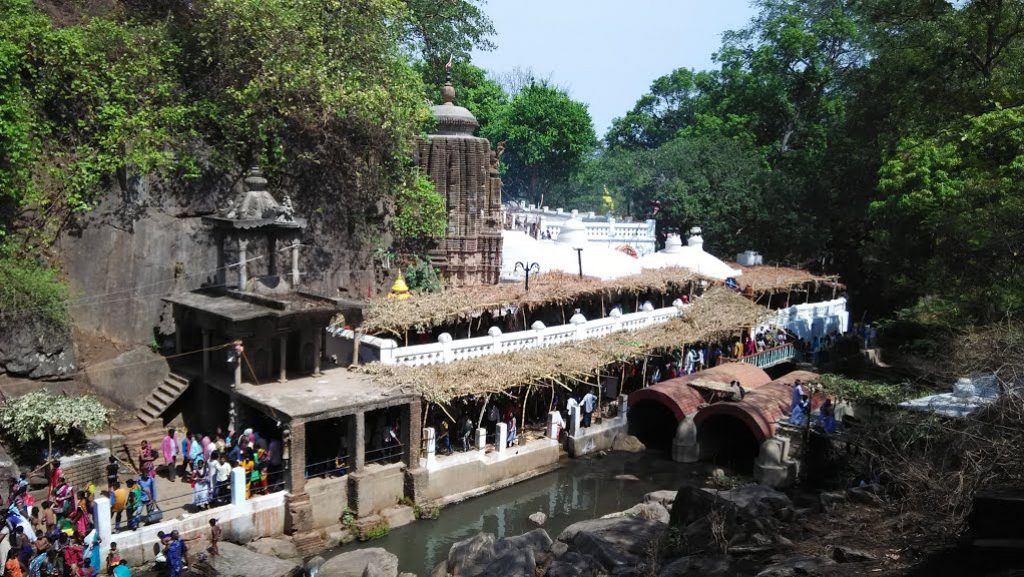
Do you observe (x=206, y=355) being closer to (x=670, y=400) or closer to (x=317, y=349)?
(x=317, y=349)

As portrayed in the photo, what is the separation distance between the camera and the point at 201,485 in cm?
1505

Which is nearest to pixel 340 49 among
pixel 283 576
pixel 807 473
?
pixel 283 576

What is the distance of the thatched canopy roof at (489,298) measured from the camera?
19797 mm

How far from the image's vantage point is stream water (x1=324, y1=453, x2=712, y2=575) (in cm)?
1606

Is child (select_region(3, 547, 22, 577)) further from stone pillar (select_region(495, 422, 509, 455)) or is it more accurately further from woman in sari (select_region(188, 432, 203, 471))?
stone pillar (select_region(495, 422, 509, 455))

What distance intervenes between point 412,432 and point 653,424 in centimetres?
1046

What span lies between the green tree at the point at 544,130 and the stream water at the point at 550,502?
3850 cm

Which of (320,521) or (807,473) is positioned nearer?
(320,521)

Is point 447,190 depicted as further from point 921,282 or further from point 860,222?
point 860,222

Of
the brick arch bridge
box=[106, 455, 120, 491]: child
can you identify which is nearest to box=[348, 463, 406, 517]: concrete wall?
box=[106, 455, 120, 491]: child

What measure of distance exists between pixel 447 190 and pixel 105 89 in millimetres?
11885

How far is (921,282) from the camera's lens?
2552 centimetres

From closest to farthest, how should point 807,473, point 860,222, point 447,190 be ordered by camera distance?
1. point 807,473
2. point 447,190
3. point 860,222

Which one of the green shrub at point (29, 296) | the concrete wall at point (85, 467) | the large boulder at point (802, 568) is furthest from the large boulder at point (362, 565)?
the green shrub at point (29, 296)
